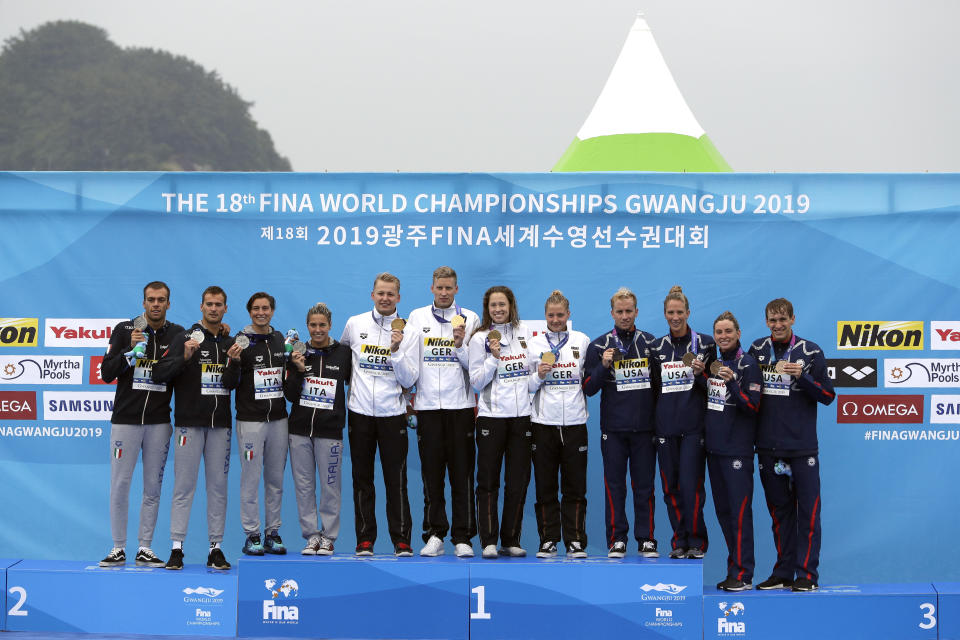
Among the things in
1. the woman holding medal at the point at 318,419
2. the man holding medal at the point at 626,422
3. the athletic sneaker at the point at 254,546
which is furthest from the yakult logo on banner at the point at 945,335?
the athletic sneaker at the point at 254,546

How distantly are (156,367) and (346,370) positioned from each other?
3.71ft

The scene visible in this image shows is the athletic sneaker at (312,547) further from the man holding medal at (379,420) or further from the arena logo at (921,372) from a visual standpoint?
the arena logo at (921,372)

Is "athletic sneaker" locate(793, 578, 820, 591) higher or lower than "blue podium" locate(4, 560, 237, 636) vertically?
higher

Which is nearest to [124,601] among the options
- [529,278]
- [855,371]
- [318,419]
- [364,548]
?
[364,548]

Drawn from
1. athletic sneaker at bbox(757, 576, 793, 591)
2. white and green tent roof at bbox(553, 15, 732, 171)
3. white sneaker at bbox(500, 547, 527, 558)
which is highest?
white and green tent roof at bbox(553, 15, 732, 171)

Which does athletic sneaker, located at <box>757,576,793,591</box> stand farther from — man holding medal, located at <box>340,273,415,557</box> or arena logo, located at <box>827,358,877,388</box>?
man holding medal, located at <box>340,273,415,557</box>

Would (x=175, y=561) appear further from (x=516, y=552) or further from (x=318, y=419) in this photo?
(x=516, y=552)

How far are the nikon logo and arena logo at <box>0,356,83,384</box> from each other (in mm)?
5294

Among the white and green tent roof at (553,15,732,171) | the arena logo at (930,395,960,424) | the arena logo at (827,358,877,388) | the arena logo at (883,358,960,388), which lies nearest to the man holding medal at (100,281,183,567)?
the white and green tent roof at (553,15,732,171)

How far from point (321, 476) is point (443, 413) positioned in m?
0.87

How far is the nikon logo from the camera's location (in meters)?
6.02

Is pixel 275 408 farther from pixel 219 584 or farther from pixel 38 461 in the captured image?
pixel 38 461

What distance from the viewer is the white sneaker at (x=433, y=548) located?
5379 mm

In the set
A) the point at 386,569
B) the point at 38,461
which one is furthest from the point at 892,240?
the point at 38,461
